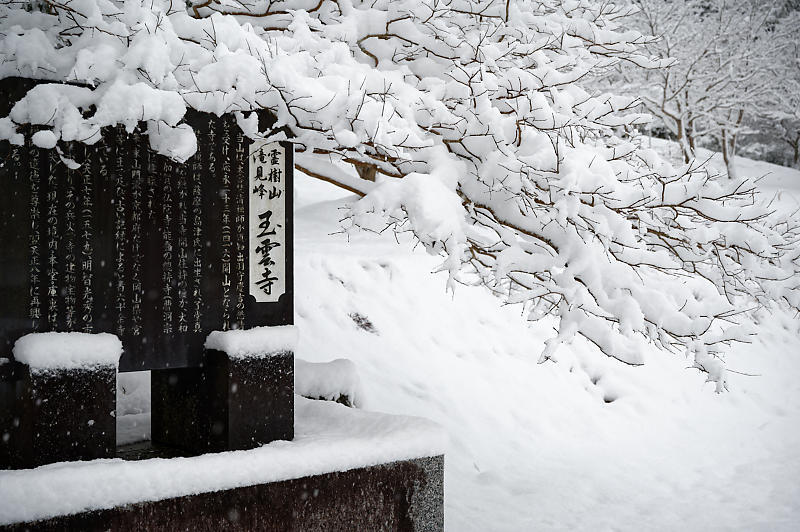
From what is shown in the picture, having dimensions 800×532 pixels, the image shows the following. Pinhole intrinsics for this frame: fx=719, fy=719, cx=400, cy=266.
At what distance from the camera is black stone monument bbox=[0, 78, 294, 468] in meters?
3.69

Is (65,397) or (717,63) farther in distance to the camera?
(717,63)

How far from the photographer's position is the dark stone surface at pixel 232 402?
4.26 m

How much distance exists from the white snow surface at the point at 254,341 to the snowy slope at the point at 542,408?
8.83 ft

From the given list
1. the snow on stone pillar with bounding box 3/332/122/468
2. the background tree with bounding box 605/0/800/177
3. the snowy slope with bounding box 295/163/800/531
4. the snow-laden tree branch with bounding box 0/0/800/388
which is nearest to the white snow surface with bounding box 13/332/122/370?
the snow on stone pillar with bounding box 3/332/122/468

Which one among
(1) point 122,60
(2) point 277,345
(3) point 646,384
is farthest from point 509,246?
(3) point 646,384

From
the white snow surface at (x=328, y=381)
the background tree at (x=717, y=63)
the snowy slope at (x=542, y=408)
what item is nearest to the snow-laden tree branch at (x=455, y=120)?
the white snow surface at (x=328, y=381)

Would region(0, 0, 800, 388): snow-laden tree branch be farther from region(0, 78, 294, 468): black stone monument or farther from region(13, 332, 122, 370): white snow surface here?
region(13, 332, 122, 370): white snow surface

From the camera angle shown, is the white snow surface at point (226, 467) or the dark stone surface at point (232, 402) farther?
the dark stone surface at point (232, 402)

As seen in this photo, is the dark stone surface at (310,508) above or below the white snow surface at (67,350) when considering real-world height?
below

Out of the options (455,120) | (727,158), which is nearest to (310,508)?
(455,120)

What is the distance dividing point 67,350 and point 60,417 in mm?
358

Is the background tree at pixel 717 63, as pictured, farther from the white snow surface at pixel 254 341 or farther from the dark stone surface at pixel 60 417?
the dark stone surface at pixel 60 417

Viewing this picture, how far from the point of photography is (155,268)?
13.3ft

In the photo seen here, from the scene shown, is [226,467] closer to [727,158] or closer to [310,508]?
[310,508]
